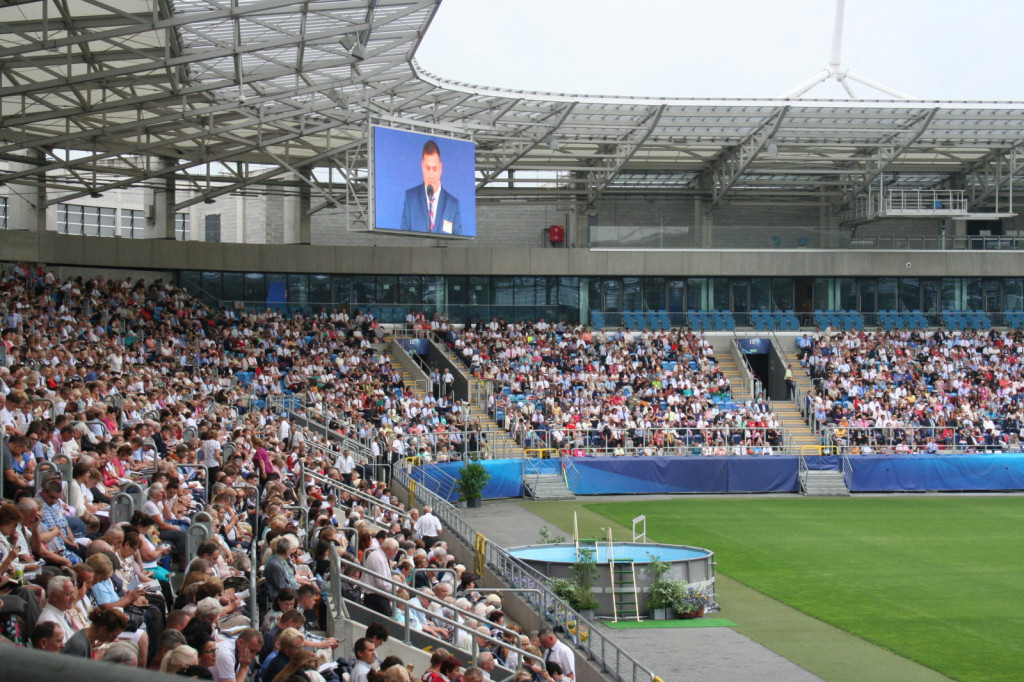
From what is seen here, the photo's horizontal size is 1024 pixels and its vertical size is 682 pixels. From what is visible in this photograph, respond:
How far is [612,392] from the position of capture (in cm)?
4447

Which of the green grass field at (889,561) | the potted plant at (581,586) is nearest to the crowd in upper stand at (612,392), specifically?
the green grass field at (889,561)

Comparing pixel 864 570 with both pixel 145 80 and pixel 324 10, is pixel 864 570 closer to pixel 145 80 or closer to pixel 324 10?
pixel 324 10

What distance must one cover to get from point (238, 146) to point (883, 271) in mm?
29848

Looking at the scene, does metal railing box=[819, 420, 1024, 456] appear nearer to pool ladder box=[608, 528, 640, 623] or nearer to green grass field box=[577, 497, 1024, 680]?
green grass field box=[577, 497, 1024, 680]

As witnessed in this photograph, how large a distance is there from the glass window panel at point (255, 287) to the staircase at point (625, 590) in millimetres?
33264

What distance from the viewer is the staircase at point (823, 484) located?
129 feet

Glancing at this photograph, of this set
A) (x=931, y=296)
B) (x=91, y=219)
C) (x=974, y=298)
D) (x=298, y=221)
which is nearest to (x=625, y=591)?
(x=298, y=221)

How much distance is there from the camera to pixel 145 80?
33719mm

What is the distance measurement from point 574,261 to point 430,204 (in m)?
17.1

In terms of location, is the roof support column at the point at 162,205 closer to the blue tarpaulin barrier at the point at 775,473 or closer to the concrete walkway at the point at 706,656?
the blue tarpaulin barrier at the point at 775,473

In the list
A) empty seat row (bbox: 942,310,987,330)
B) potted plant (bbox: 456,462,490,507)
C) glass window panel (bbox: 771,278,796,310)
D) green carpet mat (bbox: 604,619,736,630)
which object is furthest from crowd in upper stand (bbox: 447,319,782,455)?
green carpet mat (bbox: 604,619,736,630)

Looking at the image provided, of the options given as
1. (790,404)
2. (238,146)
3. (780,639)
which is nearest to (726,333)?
(790,404)

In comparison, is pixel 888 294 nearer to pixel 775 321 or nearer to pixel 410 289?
pixel 775 321

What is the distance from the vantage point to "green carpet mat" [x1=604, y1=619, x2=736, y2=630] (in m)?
20.0
